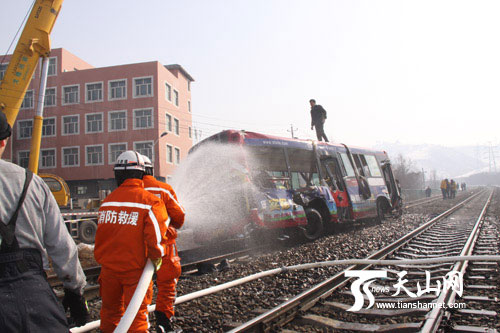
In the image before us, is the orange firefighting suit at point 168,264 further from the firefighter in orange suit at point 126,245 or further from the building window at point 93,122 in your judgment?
the building window at point 93,122

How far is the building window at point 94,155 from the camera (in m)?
36.8

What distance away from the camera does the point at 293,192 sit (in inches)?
371

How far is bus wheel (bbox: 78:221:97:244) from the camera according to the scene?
1377cm

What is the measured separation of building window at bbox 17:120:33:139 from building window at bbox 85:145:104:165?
7.24m

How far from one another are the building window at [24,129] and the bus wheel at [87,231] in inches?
1200

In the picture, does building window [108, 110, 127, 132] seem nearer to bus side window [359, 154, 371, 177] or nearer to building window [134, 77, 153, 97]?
building window [134, 77, 153, 97]

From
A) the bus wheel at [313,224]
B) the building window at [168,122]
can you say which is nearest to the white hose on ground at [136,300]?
the bus wheel at [313,224]

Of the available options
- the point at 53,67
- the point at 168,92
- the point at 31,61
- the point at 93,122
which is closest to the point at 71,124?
the point at 93,122

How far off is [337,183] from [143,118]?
30.0 metres

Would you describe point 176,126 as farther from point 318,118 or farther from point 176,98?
point 318,118

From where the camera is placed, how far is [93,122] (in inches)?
1485

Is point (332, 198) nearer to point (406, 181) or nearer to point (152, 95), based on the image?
point (152, 95)

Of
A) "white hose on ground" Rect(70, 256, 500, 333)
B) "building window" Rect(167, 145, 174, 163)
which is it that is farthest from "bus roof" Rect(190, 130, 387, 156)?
"building window" Rect(167, 145, 174, 163)

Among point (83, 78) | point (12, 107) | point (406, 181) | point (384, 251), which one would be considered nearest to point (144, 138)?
point (83, 78)
